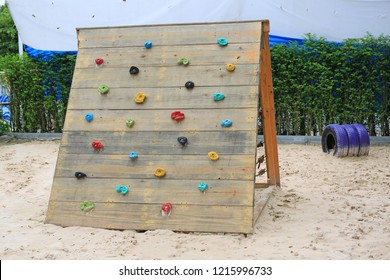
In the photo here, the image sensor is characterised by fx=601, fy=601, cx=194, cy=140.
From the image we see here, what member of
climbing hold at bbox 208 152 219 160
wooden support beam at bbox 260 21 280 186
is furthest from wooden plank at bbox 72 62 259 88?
climbing hold at bbox 208 152 219 160

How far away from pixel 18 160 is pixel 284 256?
5305mm

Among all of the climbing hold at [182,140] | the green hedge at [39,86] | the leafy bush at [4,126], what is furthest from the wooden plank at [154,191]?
the leafy bush at [4,126]

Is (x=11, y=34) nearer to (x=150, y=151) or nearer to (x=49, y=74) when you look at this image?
(x=49, y=74)

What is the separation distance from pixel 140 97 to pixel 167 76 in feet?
0.92

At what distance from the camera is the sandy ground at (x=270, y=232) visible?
150 inches

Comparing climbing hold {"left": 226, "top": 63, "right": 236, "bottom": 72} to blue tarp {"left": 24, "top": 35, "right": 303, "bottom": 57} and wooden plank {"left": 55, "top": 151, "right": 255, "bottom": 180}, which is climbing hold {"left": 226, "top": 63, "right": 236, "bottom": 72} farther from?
blue tarp {"left": 24, "top": 35, "right": 303, "bottom": 57}

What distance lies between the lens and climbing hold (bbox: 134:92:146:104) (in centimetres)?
471

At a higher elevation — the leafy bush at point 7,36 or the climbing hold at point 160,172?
the leafy bush at point 7,36

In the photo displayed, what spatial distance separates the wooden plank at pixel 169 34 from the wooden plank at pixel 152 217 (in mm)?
1386

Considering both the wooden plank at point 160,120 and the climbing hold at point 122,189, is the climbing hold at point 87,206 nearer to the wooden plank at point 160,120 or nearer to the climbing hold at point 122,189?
the climbing hold at point 122,189

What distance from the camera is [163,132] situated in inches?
181

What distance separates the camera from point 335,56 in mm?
9117

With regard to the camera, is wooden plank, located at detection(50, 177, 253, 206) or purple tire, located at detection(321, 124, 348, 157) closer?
wooden plank, located at detection(50, 177, 253, 206)

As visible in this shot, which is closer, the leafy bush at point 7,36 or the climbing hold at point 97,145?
the climbing hold at point 97,145
